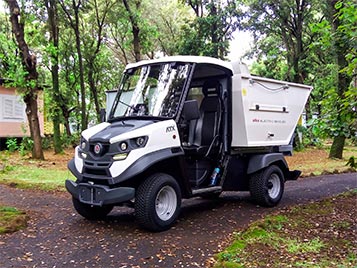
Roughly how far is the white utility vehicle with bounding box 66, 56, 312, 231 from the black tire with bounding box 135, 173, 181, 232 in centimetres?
1

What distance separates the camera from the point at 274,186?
722cm

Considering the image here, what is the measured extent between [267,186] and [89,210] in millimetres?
3204

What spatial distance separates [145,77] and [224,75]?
144cm

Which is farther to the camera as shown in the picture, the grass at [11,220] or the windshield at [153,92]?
the windshield at [153,92]

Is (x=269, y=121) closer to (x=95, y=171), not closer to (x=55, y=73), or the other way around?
(x=95, y=171)

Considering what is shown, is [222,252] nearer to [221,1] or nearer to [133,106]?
[133,106]

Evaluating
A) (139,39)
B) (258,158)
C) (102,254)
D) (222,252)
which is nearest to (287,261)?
(222,252)

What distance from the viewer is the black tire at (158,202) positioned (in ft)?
16.3

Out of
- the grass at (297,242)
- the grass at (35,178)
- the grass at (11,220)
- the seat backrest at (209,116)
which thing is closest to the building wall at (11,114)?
the grass at (35,178)

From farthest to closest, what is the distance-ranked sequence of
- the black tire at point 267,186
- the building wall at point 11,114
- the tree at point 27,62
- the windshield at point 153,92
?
the building wall at point 11,114, the tree at point 27,62, the black tire at point 267,186, the windshield at point 153,92

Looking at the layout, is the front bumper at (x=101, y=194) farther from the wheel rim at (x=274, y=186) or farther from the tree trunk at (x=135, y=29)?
the tree trunk at (x=135, y=29)

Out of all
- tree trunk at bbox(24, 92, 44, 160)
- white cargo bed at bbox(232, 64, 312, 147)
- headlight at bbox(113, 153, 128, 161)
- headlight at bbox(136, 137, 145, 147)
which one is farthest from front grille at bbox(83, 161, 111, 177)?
tree trunk at bbox(24, 92, 44, 160)

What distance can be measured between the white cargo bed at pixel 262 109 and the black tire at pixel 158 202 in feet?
6.03

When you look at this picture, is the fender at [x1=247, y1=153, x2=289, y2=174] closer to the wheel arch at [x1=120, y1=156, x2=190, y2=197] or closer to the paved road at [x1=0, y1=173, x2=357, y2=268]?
the paved road at [x1=0, y1=173, x2=357, y2=268]
